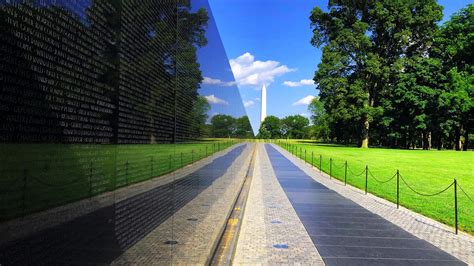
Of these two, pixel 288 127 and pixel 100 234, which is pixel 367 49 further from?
pixel 288 127

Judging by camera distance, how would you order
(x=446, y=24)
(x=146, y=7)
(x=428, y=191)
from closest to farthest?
(x=146, y=7)
(x=428, y=191)
(x=446, y=24)

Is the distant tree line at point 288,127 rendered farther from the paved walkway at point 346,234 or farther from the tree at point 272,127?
the paved walkway at point 346,234

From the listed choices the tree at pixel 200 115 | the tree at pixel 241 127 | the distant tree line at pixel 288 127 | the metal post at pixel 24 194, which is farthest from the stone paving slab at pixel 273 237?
the distant tree line at pixel 288 127

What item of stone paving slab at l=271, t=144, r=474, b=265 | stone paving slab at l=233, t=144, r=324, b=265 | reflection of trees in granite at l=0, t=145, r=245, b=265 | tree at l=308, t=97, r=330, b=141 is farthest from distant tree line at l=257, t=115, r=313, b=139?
reflection of trees in granite at l=0, t=145, r=245, b=265

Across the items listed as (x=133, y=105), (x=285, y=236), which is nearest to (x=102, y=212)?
(x=133, y=105)

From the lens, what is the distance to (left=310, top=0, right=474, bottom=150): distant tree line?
5075 cm

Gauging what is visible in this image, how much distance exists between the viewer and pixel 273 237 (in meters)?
8.02

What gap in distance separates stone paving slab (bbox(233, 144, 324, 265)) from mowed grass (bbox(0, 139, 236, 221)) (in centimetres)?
371

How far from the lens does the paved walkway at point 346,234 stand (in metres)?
6.70

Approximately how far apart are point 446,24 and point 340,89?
19813 millimetres

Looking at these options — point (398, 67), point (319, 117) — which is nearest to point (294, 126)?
point (319, 117)

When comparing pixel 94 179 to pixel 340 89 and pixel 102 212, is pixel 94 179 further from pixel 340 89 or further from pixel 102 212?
pixel 340 89

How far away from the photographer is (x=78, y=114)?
2270mm

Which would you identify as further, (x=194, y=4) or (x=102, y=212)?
(x=194, y=4)
